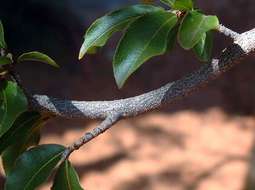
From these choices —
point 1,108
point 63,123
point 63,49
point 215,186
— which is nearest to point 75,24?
point 63,49

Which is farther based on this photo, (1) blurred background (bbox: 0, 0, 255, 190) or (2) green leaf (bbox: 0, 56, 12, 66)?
(1) blurred background (bbox: 0, 0, 255, 190)

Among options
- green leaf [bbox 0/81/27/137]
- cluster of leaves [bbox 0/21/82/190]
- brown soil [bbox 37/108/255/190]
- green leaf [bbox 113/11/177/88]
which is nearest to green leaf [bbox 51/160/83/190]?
cluster of leaves [bbox 0/21/82/190]

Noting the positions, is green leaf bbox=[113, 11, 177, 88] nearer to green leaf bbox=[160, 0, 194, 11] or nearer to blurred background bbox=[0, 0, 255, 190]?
green leaf bbox=[160, 0, 194, 11]

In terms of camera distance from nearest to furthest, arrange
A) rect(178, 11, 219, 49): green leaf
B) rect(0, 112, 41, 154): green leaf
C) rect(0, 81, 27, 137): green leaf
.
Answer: rect(178, 11, 219, 49): green leaf, rect(0, 81, 27, 137): green leaf, rect(0, 112, 41, 154): green leaf

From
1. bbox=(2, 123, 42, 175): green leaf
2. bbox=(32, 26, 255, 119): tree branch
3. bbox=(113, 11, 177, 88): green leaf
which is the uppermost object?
bbox=(113, 11, 177, 88): green leaf

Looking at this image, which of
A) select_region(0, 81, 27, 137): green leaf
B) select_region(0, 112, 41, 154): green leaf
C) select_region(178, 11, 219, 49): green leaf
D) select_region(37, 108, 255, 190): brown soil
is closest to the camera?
select_region(178, 11, 219, 49): green leaf

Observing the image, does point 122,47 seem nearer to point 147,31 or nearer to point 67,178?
point 147,31

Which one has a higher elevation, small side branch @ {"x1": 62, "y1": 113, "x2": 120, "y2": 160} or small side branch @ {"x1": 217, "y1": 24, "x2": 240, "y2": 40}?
small side branch @ {"x1": 217, "y1": 24, "x2": 240, "y2": 40}
